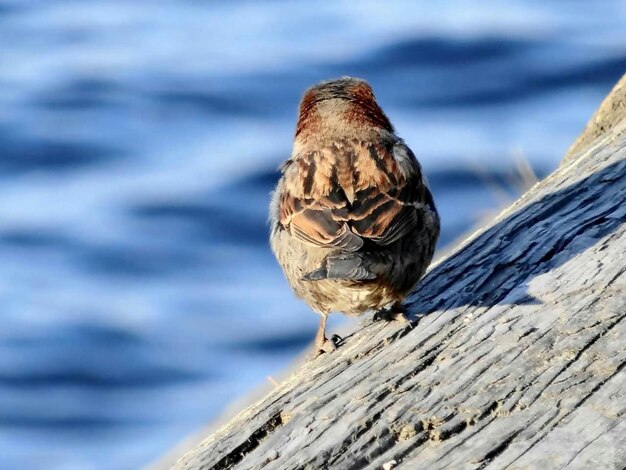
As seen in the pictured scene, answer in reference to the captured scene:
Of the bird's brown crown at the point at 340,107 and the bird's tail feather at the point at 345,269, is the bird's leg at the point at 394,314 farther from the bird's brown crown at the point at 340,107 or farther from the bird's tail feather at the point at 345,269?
the bird's brown crown at the point at 340,107

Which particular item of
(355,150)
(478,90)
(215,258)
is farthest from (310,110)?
(478,90)

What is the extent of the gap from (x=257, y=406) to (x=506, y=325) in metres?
0.62

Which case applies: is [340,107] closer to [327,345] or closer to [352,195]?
[352,195]

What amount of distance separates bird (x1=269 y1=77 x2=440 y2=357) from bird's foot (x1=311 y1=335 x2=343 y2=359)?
0.02 m

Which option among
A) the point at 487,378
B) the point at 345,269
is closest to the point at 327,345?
the point at 345,269

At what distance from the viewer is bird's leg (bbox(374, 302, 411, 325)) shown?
11.3 feet

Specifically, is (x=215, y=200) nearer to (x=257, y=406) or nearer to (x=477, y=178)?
(x=477, y=178)

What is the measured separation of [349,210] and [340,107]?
0.77m

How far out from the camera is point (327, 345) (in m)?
3.93

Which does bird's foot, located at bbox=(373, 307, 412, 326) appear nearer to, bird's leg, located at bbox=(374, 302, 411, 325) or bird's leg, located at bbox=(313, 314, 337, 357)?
bird's leg, located at bbox=(374, 302, 411, 325)

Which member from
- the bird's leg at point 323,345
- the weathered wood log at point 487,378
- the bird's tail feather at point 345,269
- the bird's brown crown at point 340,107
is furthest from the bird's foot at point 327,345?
the bird's brown crown at point 340,107

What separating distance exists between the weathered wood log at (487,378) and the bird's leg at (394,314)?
0.14 feet

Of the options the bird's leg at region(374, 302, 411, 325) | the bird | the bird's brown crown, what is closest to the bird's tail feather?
the bird

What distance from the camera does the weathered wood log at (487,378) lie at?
2.50 m
